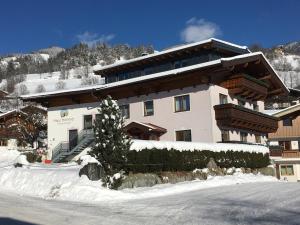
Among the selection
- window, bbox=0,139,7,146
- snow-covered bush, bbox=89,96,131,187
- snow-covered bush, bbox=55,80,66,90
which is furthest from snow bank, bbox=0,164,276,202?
snow-covered bush, bbox=55,80,66,90

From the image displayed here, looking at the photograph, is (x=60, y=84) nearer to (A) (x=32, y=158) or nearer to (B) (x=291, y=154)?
(B) (x=291, y=154)

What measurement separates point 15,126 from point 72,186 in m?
37.0

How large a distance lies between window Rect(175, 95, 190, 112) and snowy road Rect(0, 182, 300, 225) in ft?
59.1

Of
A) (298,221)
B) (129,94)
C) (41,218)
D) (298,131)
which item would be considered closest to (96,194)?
(41,218)

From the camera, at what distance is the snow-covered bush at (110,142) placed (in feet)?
60.6

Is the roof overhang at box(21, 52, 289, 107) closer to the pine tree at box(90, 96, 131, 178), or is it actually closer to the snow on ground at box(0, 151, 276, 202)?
the snow on ground at box(0, 151, 276, 202)

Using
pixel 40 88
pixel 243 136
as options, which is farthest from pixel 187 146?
pixel 40 88

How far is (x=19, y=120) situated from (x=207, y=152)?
36.5m

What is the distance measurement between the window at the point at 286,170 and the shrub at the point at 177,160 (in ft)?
63.0

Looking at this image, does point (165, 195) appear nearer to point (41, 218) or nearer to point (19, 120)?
point (41, 218)

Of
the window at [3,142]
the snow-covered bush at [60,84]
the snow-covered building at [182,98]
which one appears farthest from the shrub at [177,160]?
the snow-covered bush at [60,84]

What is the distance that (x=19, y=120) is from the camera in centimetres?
5572

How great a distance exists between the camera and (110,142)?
18656 millimetres

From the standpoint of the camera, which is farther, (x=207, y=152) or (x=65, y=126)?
(x=65, y=126)
